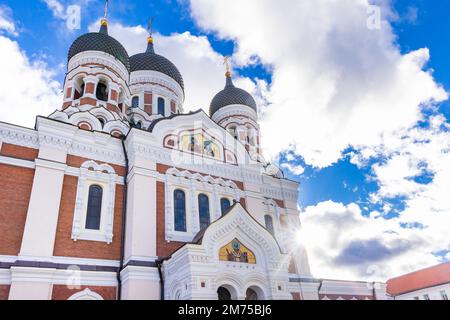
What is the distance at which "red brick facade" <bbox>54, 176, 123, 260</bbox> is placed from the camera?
32.1 feet

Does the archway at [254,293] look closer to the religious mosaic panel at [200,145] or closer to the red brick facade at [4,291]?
the religious mosaic panel at [200,145]

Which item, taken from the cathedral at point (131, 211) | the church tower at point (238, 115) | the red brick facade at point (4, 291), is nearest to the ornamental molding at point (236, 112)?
the church tower at point (238, 115)

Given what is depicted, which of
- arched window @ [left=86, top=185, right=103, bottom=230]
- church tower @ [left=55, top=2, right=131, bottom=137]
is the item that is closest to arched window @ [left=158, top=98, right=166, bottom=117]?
church tower @ [left=55, top=2, right=131, bottom=137]

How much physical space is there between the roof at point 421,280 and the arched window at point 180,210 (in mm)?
23481

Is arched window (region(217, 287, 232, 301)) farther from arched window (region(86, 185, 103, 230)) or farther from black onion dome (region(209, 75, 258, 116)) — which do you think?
black onion dome (region(209, 75, 258, 116))

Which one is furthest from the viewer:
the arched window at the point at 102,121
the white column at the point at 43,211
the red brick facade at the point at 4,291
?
the arched window at the point at 102,121

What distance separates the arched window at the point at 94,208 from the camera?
10.6 metres

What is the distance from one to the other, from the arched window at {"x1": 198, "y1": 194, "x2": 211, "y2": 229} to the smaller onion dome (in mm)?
10149

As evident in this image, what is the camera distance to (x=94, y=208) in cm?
1094

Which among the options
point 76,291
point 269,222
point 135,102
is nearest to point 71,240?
point 76,291

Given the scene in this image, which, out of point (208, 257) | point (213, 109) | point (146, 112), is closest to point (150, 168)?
point (208, 257)

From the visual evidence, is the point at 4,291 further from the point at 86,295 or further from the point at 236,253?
the point at 236,253
